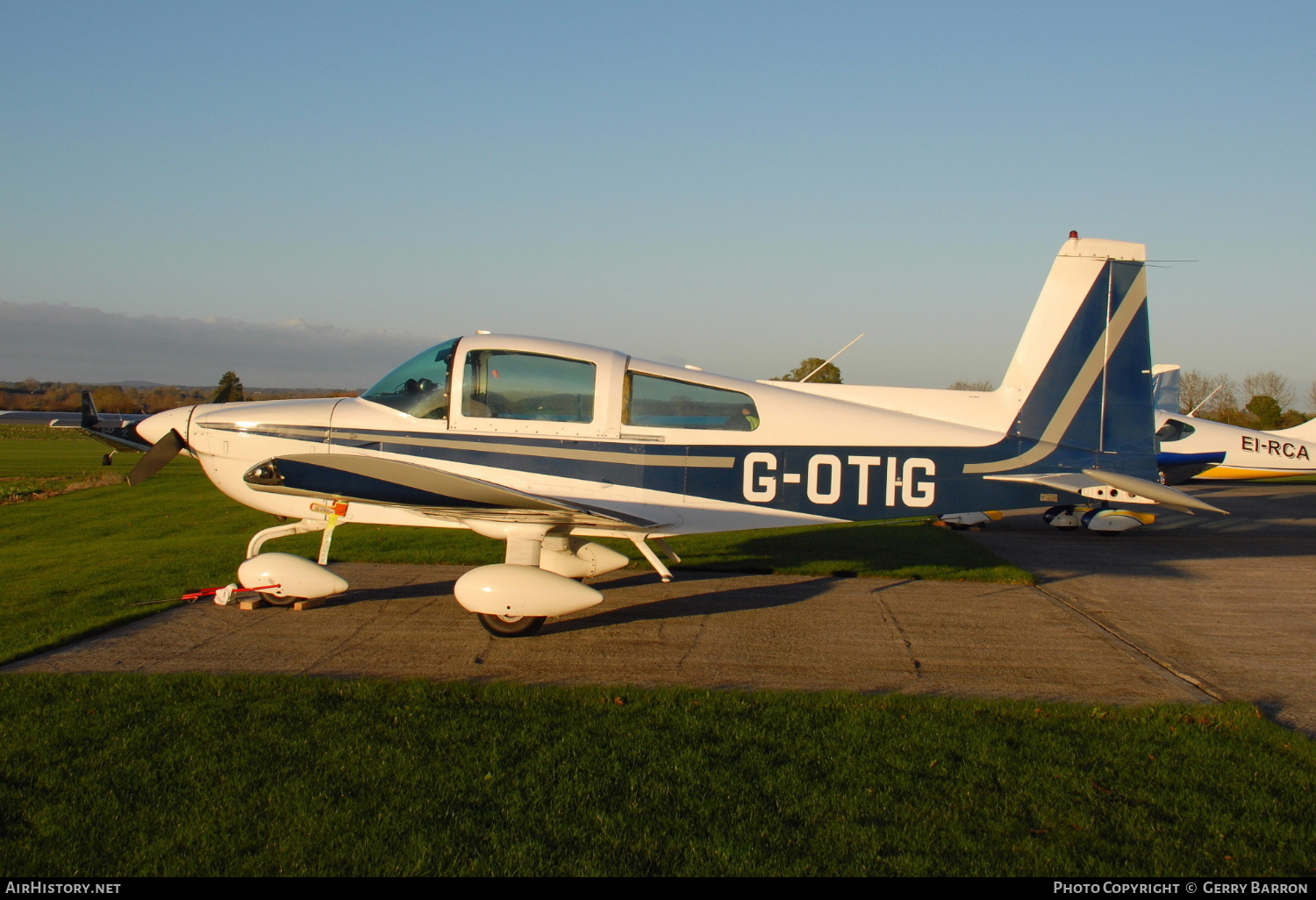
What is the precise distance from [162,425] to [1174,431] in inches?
794

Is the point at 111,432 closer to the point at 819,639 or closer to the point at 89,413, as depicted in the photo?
the point at 89,413

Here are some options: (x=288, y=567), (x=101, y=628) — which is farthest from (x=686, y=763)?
(x=101, y=628)

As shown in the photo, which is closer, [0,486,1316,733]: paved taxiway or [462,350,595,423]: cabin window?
[0,486,1316,733]: paved taxiway

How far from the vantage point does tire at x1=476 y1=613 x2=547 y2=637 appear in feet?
21.9

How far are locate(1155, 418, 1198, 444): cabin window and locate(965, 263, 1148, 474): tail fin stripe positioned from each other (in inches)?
519

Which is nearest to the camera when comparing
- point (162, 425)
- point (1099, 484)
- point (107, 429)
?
point (1099, 484)

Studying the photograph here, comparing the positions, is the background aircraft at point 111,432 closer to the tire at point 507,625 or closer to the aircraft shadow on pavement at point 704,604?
the tire at point 507,625

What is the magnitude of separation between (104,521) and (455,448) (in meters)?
11.1

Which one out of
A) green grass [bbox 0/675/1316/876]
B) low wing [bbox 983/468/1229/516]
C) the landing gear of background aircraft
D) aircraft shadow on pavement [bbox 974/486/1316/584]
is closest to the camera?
green grass [bbox 0/675/1316/876]

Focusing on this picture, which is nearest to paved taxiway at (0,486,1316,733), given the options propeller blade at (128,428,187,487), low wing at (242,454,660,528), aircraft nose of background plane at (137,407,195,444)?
low wing at (242,454,660,528)

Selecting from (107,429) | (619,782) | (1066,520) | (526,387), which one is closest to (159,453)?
(107,429)

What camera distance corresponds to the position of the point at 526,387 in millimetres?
7176

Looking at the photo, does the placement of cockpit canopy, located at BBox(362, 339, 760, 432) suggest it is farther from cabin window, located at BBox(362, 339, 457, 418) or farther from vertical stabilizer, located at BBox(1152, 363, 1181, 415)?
vertical stabilizer, located at BBox(1152, 363, 1181, 415)
